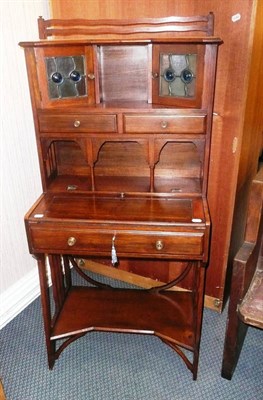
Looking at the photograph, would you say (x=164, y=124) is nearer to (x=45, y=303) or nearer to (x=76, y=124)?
(x=76, y=124)

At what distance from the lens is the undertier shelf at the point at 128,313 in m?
1.71

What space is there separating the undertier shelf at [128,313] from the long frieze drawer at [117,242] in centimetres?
49

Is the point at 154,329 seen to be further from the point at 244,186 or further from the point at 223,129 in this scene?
the point at 223,129

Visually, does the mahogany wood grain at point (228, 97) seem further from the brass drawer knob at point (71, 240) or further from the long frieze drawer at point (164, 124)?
the brass drawer knob at point (71, 240)

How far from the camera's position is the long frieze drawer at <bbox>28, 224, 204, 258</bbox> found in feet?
4.56


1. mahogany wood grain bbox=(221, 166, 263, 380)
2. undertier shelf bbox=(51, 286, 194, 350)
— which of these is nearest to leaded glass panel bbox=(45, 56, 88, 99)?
→ mahogany wood grain bbox=(221, 166, 263, 380)

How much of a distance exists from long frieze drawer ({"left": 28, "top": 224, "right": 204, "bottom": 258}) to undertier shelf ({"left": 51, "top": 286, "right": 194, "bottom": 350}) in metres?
0.49

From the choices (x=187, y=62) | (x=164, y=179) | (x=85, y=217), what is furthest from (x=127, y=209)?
(x=187, y=62)

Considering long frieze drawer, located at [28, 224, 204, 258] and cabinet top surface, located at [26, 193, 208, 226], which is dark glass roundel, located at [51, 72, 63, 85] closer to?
cabinet top surface, located at [26, 193, 208, 226]

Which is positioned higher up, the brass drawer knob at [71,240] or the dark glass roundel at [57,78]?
the dark glass roundel at [57,78]

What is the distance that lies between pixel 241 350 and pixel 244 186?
0.85 m

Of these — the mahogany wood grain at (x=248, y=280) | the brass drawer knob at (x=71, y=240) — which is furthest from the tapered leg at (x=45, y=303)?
the mahogany wood grain at (x=248, y=280)

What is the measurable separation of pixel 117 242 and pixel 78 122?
0.52 metres

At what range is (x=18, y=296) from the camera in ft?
6.77
